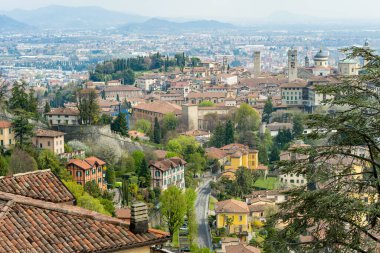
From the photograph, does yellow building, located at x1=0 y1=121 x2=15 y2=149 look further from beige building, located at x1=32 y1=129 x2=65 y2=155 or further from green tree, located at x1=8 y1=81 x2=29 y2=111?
green tree, located at x1=8 y1=81 x2=29 y2=111

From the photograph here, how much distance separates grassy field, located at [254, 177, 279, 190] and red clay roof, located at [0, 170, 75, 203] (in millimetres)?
31386

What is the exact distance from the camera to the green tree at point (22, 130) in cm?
2771

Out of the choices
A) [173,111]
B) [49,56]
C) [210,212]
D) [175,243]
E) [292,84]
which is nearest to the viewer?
[175,243]

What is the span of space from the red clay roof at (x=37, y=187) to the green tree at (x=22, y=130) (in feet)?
67.4

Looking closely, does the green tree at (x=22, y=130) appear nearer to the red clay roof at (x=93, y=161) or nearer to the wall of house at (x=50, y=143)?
the wall of house at (x=50, y=143)

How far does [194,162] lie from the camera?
38.8m

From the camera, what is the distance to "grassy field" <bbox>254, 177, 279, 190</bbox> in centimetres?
3897

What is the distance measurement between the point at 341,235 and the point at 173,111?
44964mm

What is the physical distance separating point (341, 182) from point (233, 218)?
2326 centimetres

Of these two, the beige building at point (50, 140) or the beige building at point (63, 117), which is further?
the beige building at point (63, 117)

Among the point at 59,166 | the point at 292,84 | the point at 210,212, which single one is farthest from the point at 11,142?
the point at 292,84

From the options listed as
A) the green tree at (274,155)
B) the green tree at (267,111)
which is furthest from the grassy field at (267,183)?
the green tree at (267,111)

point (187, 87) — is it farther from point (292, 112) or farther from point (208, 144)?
point (208, 144)

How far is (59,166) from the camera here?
26828 millimetres
